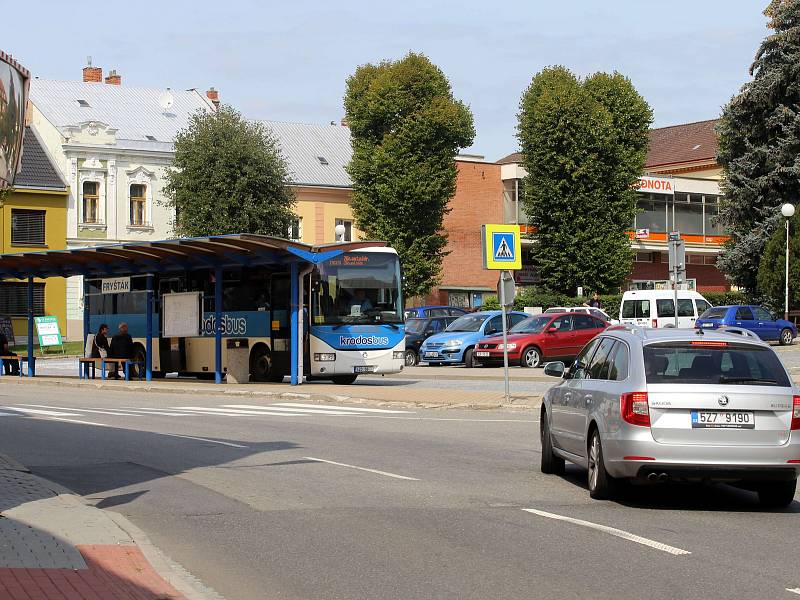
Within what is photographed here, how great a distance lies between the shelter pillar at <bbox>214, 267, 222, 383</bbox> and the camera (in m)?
32.8

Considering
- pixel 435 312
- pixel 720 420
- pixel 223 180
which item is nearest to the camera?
pixel 720 420

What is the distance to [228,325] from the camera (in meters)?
33.4

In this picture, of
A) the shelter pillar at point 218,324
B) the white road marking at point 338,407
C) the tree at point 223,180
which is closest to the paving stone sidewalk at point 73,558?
the white road marking at point 338,407

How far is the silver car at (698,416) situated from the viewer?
10.9 m

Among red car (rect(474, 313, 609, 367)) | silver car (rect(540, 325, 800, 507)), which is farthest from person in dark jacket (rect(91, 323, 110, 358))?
silver car (rect(540, 325, 800, 507))

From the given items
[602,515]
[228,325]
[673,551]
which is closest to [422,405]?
[228,325]

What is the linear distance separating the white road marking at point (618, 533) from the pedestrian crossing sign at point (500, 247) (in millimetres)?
13960

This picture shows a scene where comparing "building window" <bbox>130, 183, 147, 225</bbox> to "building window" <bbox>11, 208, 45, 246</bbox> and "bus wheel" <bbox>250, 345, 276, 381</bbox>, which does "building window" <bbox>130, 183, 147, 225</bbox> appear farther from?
"bus wheel" <bbox>250, 345, 276, 381</bbox>

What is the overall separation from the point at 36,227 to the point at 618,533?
6063 centimetres

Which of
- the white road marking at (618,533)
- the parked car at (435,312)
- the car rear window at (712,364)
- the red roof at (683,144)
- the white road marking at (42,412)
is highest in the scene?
the red roof at (683,144)

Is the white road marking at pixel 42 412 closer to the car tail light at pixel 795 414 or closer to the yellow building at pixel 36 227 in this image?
the car tail light at pixel 795 414

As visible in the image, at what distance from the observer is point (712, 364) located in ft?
37.0

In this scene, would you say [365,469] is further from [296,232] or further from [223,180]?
[296,232]

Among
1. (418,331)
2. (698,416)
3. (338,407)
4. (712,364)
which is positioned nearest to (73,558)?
(698,416)
